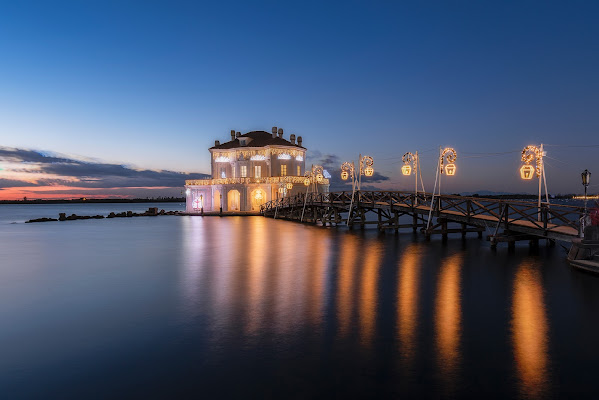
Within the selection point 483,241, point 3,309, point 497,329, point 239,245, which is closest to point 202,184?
point 239,245

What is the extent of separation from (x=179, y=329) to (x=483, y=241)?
791 inches

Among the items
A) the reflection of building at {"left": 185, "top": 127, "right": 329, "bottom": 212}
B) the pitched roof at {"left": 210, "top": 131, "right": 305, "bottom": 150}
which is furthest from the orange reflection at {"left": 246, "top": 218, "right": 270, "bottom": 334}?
the pitched roof at {"left": 210, "top": 131, "right": 305, "bottom": 150}

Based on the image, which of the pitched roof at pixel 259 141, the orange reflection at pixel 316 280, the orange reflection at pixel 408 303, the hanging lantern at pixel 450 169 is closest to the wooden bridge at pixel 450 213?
the hanging lantern at pixel 450 169

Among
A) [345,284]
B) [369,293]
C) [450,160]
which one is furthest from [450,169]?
[369,293]

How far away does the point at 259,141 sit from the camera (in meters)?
56.1

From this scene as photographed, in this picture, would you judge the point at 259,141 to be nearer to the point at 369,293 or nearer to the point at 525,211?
the point at 525,211

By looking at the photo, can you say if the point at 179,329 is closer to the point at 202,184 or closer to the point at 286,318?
the point at 286,318

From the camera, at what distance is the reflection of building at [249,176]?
2066 inches

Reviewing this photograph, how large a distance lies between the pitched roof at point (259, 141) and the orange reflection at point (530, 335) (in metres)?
44.2

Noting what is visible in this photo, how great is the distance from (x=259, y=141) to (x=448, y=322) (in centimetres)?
4933

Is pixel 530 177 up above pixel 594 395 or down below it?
above

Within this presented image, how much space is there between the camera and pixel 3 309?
404 inches

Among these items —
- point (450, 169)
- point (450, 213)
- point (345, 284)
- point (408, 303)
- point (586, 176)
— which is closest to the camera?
point (408, 303)

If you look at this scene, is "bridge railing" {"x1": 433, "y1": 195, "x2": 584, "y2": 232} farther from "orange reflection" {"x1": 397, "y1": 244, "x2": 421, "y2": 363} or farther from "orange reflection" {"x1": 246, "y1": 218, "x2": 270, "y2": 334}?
"orange reflection" {"x1": 246, "y1": 218, "x2": 270, "y2": 334}
